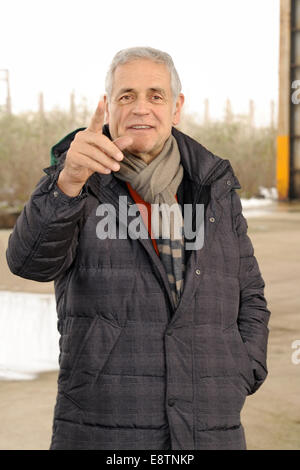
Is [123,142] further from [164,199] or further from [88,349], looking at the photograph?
[88,349]

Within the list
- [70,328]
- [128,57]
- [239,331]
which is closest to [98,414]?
[70,328]

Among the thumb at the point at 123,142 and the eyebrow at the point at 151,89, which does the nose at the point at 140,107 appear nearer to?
the eyebrow at the point at 151,89

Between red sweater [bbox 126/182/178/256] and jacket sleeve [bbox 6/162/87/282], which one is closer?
jacket sleeve [bbox 6/162/87/282]

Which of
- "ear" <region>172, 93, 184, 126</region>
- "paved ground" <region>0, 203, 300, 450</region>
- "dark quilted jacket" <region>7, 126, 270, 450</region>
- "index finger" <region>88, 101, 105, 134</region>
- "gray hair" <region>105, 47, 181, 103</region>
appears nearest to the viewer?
"index finger" <region>88, 101, 105, 134</region>

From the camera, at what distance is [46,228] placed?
136cm

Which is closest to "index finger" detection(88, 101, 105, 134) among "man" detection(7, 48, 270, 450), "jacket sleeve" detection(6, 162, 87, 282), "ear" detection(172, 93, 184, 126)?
"man" detection(7, 48, 270, 450)

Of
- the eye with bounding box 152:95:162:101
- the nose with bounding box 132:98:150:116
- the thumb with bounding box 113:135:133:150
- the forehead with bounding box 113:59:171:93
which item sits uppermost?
the forehead with bounding box 113:59:171:93

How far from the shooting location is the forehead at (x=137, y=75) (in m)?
1.50

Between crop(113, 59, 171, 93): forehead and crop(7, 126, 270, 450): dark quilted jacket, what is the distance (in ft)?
0.56

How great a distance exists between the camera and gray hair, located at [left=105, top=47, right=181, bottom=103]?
1.50 m

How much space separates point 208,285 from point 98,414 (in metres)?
0.34

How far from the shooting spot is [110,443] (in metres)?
1.42

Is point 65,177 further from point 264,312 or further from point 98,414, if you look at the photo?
point 264,312

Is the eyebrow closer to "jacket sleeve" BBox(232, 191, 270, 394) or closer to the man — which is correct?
Result: the man
